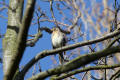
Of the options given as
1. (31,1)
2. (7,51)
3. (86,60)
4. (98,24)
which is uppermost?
(31,1)

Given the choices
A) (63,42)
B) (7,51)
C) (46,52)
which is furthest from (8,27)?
(63,42)

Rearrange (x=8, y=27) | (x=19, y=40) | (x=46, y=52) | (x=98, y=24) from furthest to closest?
(x=98, y=24), (x=8, y=27), (x=46, y=52), (x=19, y=40)

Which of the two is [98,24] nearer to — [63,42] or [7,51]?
[63,42]

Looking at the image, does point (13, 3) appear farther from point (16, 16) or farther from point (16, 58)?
point (16, 58)

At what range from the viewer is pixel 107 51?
1800mm

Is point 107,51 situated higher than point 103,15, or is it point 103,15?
point 107,51

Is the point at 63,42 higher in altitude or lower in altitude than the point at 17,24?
lower

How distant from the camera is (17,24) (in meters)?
2.97

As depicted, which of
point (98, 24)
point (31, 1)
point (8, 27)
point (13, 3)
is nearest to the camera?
point (31, 1)

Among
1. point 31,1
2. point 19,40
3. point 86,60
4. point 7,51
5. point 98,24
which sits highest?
point 31,1

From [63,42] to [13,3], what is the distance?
3125 millimetres

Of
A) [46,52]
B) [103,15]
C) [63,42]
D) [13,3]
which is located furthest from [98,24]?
[46,52]

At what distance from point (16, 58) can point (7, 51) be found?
2.88ft

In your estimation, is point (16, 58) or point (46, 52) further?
point (46, 52)
